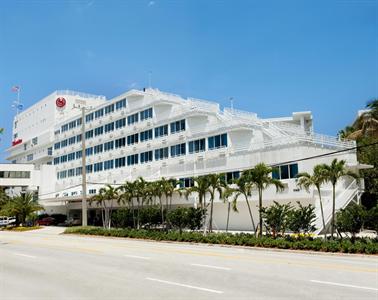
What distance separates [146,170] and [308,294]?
3991cm

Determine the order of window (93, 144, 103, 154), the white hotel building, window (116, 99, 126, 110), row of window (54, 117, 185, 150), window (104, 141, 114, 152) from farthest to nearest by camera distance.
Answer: window (93, 144, 103, 154) < window (104, 141, 114, 152) < window (116, 99, 126, 110) < row of window (54, 117, 185, 150) < the white hotel building

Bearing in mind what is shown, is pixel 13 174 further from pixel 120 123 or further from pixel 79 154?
pixel 120 123

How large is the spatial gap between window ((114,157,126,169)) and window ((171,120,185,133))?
11030 mm

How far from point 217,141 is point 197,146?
3.40 m

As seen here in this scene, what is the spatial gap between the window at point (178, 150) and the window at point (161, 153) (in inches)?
51.6

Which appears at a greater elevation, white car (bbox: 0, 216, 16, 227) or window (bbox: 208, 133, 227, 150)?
window (bbox: 208, 133, 227, 150)

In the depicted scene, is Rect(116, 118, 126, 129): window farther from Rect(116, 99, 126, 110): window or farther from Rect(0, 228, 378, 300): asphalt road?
Rect(0, 228, 378, 300): asphalt road

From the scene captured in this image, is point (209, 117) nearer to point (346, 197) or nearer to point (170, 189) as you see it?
point (170, 189)

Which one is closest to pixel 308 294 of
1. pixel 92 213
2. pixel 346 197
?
pixel 346 197

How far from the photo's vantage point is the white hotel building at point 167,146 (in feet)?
114

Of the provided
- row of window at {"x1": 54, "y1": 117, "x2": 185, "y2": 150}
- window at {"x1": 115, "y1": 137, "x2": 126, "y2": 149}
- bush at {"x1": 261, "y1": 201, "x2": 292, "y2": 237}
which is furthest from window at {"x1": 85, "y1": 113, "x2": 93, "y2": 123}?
bush at {"x1": 261, "y1": 201, "x2": 292, "y2": 237}

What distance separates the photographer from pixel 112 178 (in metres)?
54.9

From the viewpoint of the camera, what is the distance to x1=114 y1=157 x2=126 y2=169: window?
189ft

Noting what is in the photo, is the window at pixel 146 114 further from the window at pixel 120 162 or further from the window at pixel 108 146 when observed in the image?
the window at pixel 108 146
